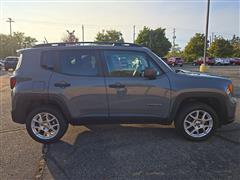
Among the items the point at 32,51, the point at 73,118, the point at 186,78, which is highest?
the point at 32,51

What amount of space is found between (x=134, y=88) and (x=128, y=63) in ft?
1.56

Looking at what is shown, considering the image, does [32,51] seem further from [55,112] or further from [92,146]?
[92,146]

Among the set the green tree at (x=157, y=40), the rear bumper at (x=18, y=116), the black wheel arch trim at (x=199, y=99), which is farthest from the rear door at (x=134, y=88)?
the green tree at (x=157, y=40)

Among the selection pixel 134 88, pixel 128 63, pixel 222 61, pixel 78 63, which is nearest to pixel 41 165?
pixel 78 63

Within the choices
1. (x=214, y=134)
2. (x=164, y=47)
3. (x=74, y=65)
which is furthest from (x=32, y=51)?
(x=164, y=47)

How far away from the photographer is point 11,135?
609 centimetres

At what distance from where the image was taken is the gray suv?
17.7 feet

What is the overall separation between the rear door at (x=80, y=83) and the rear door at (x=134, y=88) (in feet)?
0.56

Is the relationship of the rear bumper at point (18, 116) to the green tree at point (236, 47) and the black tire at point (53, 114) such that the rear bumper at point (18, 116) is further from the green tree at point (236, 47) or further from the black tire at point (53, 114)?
the green tree at point (236, 47)

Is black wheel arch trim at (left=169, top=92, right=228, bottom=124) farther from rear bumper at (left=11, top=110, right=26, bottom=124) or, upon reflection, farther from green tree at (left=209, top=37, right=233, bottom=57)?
green tree at (left=209, top=37, right=233, bottom=57)

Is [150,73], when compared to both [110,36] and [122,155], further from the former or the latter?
[110,36]

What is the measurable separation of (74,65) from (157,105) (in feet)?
5.51

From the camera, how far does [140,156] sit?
4.76 meters

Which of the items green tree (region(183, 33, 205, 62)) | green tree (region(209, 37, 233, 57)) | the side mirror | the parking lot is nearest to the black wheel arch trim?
the parking lot
